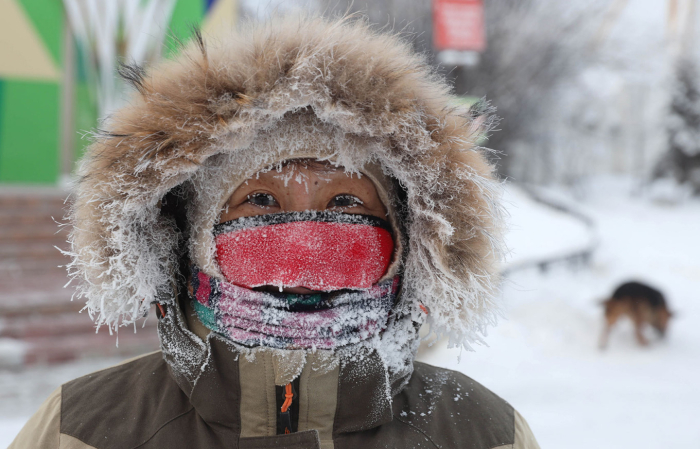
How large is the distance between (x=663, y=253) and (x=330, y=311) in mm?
10334

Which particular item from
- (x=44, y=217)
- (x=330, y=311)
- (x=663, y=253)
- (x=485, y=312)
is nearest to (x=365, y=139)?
(x=330, y=311)

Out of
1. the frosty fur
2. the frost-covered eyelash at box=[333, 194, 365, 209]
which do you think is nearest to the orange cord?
the frosty fur

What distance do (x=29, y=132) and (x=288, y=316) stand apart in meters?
6.46

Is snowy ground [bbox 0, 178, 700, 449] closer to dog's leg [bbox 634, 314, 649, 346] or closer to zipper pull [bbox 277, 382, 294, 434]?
dog's leg [bbox 634, 314, 649, 346]

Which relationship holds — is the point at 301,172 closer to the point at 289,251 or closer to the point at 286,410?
the point at 289,251

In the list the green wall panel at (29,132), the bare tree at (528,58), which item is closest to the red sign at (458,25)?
the green wall panel at (29,132)

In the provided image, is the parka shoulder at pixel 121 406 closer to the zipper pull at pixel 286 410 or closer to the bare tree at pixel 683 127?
the zipper pull at pixel 286 410

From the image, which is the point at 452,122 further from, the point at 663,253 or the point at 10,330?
the point at 663,253

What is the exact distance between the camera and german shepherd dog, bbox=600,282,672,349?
504cm

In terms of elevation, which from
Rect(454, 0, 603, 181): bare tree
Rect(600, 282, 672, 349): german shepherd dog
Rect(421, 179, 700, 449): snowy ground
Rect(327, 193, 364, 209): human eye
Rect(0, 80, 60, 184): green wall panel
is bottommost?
Rect(421, 179, 700, 449): snowy ground

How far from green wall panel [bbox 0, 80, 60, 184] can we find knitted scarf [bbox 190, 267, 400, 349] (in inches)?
Answer: 243

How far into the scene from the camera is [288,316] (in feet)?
3.82

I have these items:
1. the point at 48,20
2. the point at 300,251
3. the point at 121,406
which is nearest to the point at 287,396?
the point at 300,251

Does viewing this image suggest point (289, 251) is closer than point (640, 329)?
Yes
